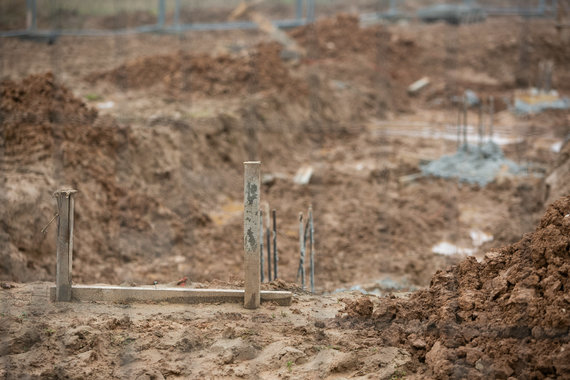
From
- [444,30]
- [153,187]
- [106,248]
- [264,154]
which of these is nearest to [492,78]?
[444,30]

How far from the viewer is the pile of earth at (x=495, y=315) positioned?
426 cm

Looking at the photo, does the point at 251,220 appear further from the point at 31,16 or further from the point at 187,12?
the point at 187,12

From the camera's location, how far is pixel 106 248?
27.8ft

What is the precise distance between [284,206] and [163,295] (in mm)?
5071

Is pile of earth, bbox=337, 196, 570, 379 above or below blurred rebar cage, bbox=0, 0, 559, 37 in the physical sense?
below

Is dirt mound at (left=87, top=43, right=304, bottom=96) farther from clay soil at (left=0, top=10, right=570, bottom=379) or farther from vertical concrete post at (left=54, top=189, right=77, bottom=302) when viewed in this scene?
vertical concrete post at (left=54, top=189, right=77, bottom=302)

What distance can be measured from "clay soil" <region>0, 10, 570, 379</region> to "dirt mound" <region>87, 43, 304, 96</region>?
2.1 inches

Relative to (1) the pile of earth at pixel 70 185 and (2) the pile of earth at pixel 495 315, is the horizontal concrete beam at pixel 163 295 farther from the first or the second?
(1) the pile of earth at pixel 70 185

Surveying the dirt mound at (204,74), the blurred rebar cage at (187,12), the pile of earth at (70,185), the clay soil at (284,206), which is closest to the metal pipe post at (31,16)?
the blurred rebar cage at (187,12)

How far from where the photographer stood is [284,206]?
1067 centimetres

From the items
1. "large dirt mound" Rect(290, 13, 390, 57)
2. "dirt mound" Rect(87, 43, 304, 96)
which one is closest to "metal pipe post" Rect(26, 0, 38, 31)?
"dirt mound" Rect(87, 43, 304, 96)

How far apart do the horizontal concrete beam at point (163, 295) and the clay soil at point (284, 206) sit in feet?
0.36

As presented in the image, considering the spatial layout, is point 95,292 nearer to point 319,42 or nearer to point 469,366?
point 469,366

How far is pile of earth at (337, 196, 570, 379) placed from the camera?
4.26 m
